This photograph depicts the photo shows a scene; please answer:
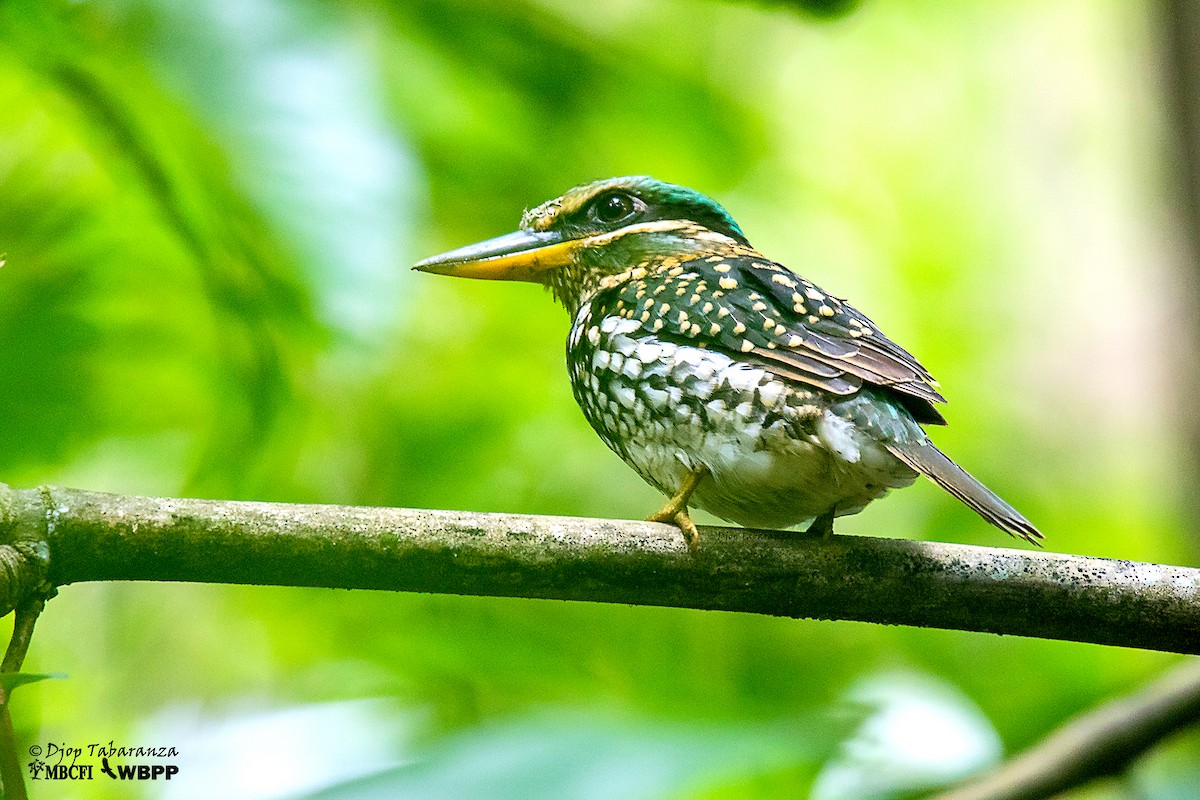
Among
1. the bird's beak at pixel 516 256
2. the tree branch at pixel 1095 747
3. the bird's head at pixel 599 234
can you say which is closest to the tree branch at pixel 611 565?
the tree branch at pixel 1095 747

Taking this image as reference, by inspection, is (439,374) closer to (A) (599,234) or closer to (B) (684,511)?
(A) (599,234)

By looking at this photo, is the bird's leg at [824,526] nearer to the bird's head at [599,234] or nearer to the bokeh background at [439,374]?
the bokeh background at [439,374]

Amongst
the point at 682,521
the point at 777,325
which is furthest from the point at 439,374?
the point at 682,521

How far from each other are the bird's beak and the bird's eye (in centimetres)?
10

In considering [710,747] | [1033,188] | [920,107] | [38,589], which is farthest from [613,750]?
[1033,188]

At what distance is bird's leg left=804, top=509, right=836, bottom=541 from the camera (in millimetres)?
2246

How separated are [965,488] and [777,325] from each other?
555 mm

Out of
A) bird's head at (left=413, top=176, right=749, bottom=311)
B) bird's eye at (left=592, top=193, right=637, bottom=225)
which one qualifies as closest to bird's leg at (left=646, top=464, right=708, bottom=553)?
bird's head at (left=413, top=176, right=749, bottom=311)

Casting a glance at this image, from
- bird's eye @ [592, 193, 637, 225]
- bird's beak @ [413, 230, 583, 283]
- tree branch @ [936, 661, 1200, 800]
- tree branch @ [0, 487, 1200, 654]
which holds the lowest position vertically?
tree branch @ [936, 661, 1200, 800]

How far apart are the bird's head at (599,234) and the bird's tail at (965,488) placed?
2.99 ft

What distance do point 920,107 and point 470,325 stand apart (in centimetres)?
348

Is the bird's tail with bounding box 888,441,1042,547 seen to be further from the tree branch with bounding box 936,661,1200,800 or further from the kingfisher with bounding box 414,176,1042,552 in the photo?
the tree branch with bounding box 936,661,1200,800

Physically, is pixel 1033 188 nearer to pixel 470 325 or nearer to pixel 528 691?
pixel 470 325

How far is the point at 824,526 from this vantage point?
7.70 feet
